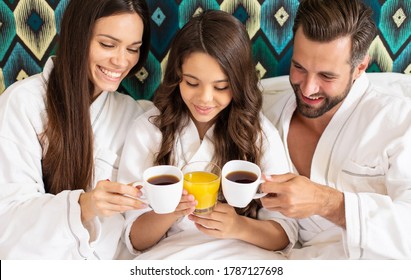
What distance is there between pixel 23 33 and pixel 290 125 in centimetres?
127

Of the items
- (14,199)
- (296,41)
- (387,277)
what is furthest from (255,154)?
(14,199)

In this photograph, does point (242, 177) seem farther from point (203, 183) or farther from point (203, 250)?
point (203, 250)

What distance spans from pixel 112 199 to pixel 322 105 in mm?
865

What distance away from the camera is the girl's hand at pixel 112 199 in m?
1.41

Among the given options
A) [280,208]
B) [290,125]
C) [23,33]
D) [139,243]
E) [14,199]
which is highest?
[23,33]

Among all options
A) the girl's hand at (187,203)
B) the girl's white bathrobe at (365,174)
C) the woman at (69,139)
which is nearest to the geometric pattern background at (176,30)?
the woman at (69,139)

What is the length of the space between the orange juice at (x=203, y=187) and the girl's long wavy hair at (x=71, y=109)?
0.54 metres

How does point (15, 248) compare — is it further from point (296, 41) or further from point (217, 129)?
point (296, 41)

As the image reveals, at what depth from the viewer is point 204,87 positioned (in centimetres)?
163

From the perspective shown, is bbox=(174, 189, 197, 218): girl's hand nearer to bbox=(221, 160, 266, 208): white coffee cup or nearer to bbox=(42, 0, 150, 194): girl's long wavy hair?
bbox=(221, 160, 266, 208): white coffee cup

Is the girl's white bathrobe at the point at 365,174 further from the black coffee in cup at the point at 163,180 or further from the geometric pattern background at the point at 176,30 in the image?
the black coffee in cup at the point at 163,180

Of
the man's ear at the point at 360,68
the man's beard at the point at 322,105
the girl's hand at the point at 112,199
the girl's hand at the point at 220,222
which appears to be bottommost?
the girl's hand at the point at 220,222

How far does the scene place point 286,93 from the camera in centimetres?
202

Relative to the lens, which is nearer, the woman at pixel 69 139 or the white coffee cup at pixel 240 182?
the white coffee cup at pixel 240 182
